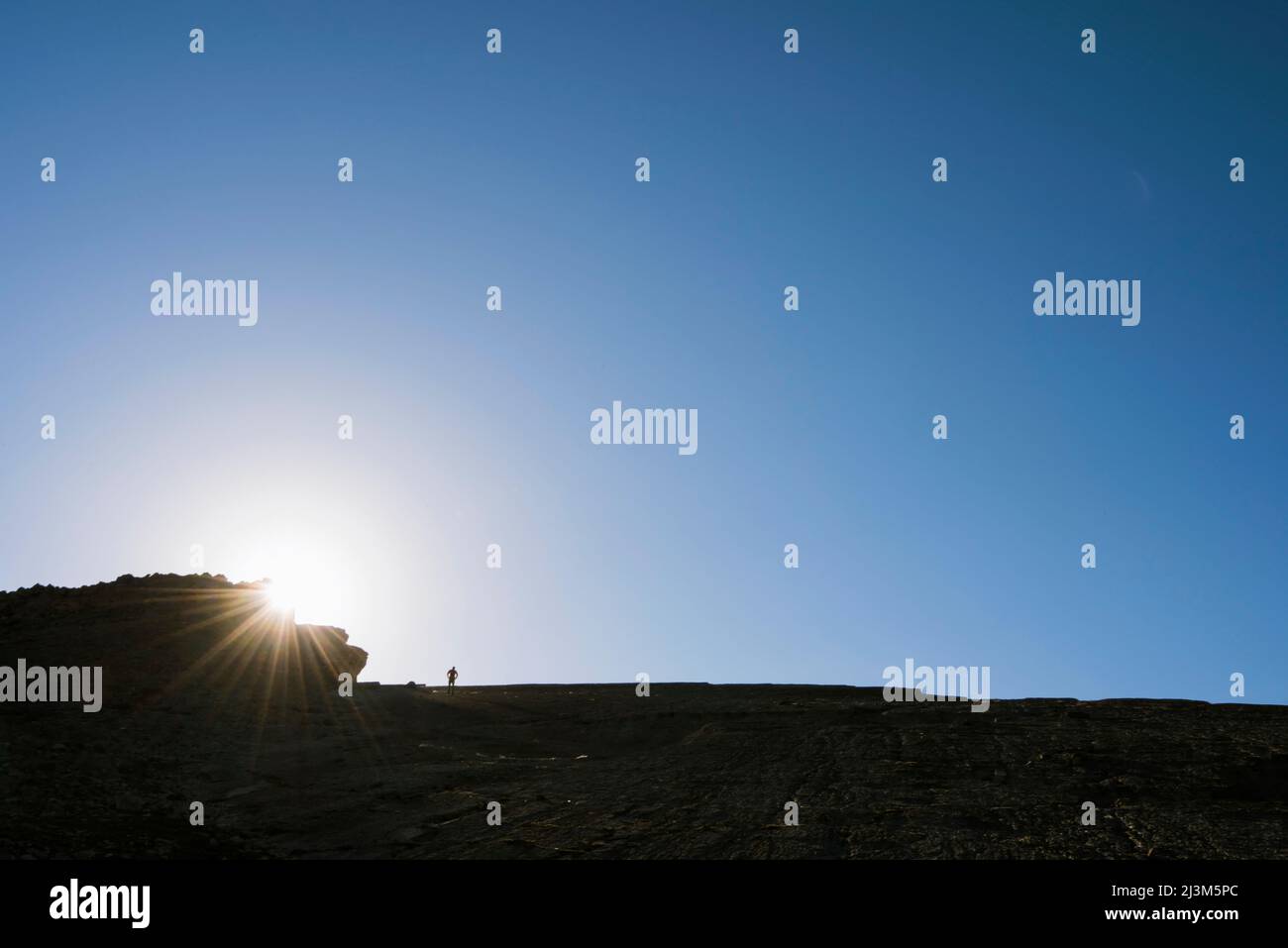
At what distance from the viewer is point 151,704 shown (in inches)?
1047

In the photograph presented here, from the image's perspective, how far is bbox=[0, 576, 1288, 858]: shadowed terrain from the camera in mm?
17547

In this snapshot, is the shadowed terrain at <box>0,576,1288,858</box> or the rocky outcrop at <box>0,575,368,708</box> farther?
the rocky outcrop at <box>0,575,368,708</box>

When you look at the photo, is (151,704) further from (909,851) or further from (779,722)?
(909,851)

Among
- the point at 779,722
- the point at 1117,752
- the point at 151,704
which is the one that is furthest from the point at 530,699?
the point at 1117,752

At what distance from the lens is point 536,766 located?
25734 millimetres

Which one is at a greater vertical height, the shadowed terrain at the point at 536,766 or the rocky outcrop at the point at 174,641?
the rocky outcrop at the point at 174,641

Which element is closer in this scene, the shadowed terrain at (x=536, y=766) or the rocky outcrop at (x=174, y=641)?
the shadowed terrain at (x=536, y=766)

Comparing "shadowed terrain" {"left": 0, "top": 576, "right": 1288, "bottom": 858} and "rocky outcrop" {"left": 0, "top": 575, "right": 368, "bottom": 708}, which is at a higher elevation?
"rocky outcrop" {"left": 0, "top": 575, "right": 368, "bottom": 708}

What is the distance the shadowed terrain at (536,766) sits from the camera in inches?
691

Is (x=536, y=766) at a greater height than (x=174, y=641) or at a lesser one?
lesser

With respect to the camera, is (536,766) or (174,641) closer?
(536,766)
